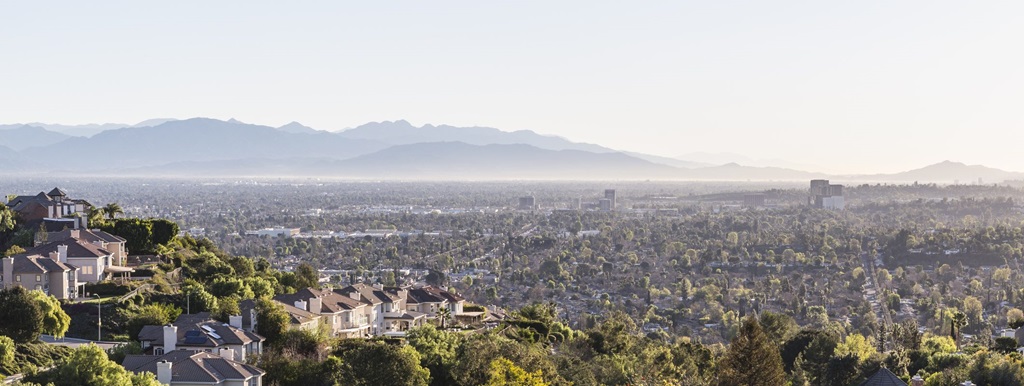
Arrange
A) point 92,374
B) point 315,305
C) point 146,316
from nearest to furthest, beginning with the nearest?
point 92,374, point 146,316, point 315,305

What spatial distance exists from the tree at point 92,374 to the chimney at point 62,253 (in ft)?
51.6

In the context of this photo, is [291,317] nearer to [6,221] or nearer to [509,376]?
[509,376]

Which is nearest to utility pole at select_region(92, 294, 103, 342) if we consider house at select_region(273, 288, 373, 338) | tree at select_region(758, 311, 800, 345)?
house at select_region(273, 288, 373, 338)

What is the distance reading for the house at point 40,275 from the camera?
46.8 metres

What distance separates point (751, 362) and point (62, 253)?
27.5 m

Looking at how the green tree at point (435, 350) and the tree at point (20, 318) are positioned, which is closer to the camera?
the tree at point (20, 318)

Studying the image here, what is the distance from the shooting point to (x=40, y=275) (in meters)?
47.1

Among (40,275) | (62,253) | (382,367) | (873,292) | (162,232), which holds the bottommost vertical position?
(873,292)

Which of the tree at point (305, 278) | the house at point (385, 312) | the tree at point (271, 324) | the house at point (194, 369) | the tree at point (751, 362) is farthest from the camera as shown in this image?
the tree at point (305, 278)

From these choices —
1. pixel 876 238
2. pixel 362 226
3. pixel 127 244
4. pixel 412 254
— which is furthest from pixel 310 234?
pixel 127 244

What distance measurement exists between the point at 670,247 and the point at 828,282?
32.5m

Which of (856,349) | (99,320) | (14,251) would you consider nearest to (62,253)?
(14,251)

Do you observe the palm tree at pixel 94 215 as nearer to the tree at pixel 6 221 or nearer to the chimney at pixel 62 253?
the tree at pixel 6 221

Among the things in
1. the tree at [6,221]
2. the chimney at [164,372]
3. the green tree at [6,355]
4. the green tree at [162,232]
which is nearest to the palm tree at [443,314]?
the green tree at [162,232]
